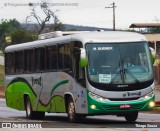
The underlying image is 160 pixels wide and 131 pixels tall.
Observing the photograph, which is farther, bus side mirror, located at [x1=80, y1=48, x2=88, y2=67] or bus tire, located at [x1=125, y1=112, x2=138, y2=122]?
bus tire, located at [x1=125, y1=112, x2=138, y2=122]

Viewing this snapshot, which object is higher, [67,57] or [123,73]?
[67,57]

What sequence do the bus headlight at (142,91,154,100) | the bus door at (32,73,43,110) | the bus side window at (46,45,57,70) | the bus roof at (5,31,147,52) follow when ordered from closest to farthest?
the bus headlight at (142,91,154,100) → the bus roof at (5,31,147,52) → the bus side window at (46,45,57,70) → the bus door at (32,73,43,110)

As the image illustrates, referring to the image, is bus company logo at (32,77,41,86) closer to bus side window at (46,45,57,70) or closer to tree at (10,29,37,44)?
bus side window at (46,45,57,70)

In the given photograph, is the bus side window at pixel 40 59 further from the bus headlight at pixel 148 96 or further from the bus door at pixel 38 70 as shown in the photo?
the bus headlight at pixel 148 96

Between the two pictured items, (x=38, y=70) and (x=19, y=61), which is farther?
(x=19, y=61)

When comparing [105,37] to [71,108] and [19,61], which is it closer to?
[71,108]

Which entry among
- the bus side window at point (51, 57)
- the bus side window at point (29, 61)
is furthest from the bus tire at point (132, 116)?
the bus side window at point (29, 61)

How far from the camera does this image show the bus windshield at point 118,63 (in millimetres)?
21266

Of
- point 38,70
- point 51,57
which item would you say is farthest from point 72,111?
point 38,70

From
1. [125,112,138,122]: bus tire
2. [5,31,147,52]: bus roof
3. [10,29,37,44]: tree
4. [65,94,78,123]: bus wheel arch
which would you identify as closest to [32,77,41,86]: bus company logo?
[65,94,78,123]: bus wheel arch

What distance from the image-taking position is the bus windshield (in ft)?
69.8

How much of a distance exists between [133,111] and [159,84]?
43.5 metres

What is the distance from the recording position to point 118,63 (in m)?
21.5

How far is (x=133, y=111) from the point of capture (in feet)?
70.3
